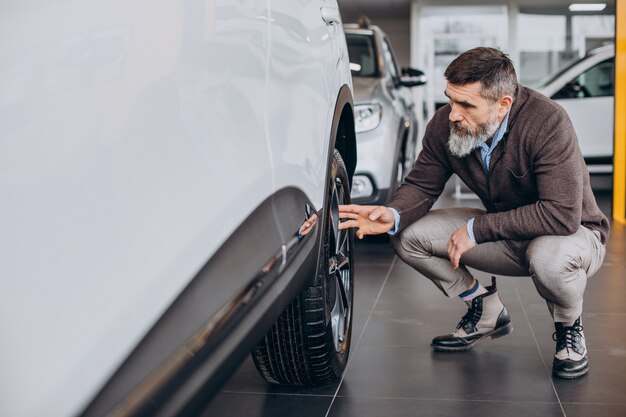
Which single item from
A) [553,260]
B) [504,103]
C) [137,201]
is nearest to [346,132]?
[504,103]

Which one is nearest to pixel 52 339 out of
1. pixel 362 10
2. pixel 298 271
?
pixel 298 271

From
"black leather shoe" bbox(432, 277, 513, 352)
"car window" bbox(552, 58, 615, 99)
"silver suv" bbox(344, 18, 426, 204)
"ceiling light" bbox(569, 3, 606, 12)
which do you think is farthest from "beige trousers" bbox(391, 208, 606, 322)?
"ceiling light" bbox(569, 3, 606, 12)

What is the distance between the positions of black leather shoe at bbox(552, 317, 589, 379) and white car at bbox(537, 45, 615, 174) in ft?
21.9

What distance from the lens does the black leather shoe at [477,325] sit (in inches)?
123

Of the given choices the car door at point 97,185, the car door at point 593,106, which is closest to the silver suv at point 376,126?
the car door at point 593,106

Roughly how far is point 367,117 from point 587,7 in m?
13.2

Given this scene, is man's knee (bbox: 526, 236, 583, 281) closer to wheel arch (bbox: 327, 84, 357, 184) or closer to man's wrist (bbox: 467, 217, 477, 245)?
man's wrist (bbox: 467, 217, 477, 245)

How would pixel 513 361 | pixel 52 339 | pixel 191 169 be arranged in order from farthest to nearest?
pixel 513 361 → pixel 191 169 → pixel 52 339

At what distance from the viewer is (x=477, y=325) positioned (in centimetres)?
314

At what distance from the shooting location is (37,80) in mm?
883

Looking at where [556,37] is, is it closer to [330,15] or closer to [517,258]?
[517,258]

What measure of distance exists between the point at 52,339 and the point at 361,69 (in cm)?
527

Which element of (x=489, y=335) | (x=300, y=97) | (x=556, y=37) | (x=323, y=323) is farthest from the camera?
(x=556, y=37)

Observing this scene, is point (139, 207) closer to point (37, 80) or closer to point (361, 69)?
point (37, 80)
